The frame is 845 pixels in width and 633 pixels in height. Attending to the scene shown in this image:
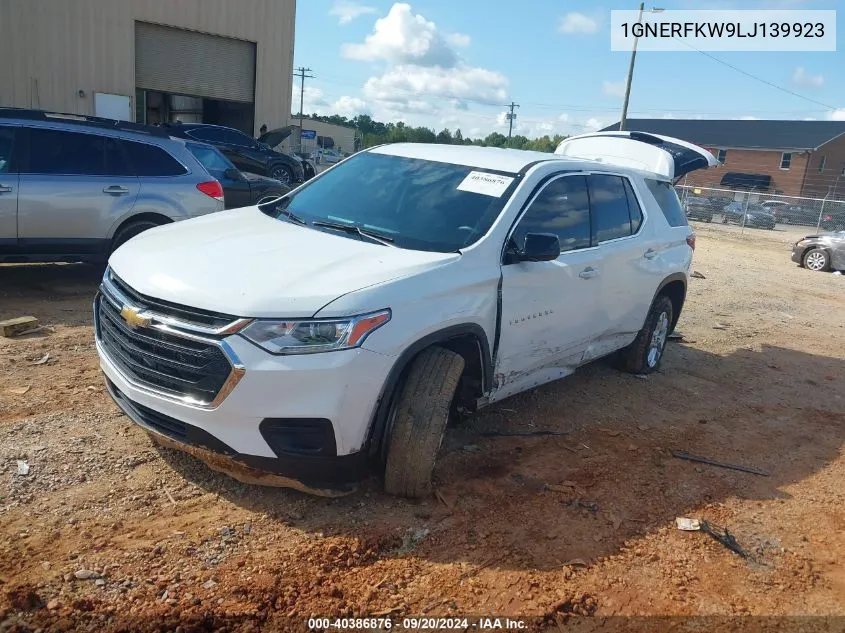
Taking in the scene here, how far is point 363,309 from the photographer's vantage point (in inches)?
125

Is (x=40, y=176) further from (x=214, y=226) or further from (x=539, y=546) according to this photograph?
(x=539, y=546)

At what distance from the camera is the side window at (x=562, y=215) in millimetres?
4348

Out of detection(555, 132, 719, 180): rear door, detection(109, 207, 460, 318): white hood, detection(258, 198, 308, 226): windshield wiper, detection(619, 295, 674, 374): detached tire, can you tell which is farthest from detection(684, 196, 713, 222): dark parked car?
detection(109, 207, 460, 318): white hood

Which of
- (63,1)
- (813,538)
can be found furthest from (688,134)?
(813,538)

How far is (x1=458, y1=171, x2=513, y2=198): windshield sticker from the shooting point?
4.29m

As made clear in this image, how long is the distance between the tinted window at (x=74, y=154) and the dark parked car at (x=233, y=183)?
2.06 metres

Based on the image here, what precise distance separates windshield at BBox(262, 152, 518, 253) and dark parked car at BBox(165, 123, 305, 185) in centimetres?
1177

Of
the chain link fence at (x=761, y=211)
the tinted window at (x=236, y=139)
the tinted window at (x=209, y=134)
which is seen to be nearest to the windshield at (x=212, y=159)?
the tinted window at (x=209, y=134)

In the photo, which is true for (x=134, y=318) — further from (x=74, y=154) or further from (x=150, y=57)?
(x=150, y=57)

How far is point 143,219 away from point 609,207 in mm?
4935

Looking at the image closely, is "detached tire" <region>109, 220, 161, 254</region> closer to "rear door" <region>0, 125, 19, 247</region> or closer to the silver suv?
the silver suv

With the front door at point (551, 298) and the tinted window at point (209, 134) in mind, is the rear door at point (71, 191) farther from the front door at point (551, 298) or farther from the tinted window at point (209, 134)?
the tinted window at point (209, 134)

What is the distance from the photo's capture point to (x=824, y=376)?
710cm

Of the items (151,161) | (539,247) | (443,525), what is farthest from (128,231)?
(443,525)
